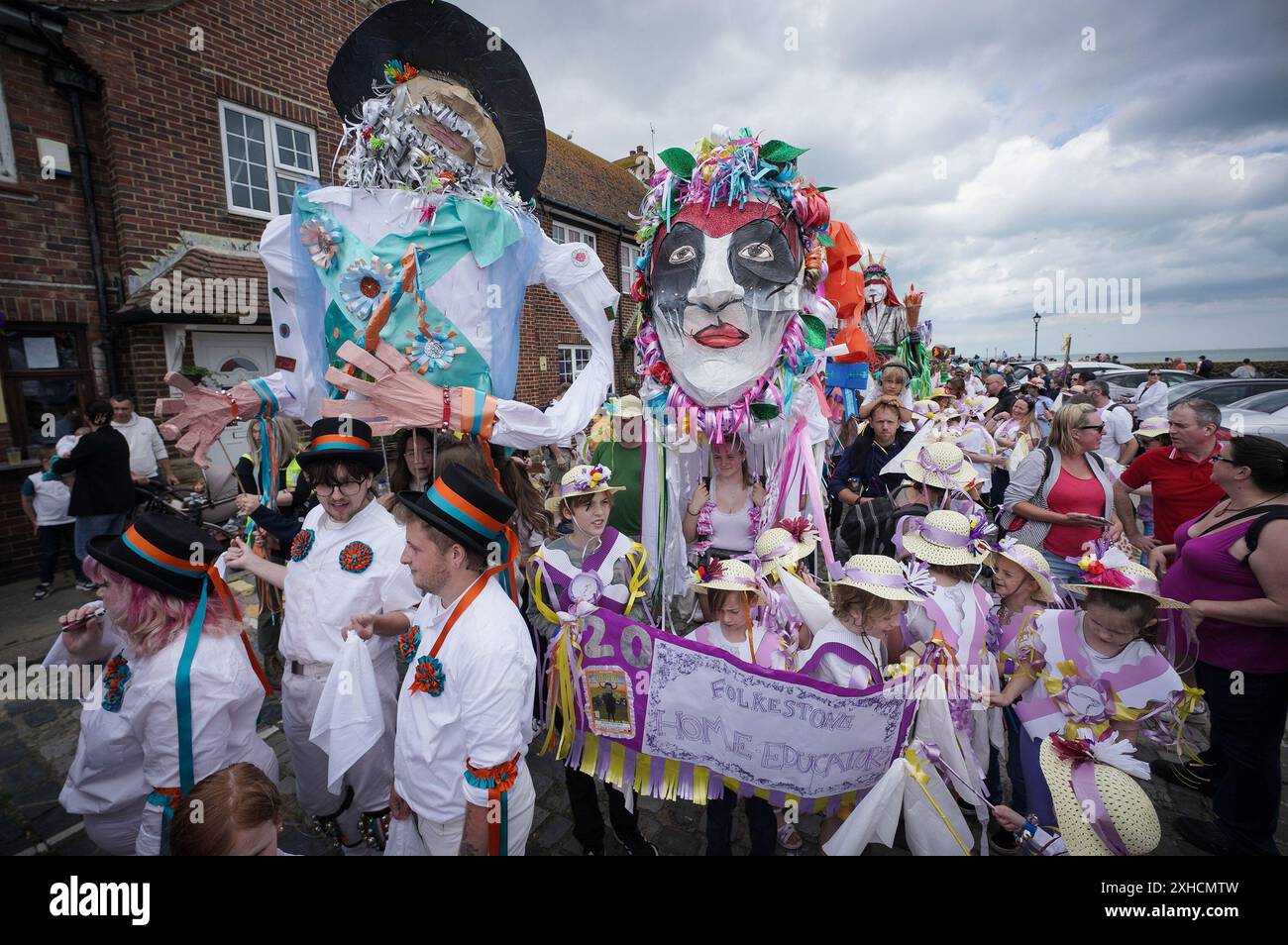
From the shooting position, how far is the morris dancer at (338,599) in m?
2.20

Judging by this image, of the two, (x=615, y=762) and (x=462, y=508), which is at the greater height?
(x=462, y=508)

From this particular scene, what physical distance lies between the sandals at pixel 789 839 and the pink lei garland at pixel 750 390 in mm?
1881

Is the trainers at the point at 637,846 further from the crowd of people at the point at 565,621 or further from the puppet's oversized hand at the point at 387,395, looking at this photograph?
the puppet's oversized hand at the point at 387,395

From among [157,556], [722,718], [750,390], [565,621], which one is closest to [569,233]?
[750,390]

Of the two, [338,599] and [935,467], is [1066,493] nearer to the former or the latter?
[935,467]

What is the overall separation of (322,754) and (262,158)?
8223 millimetres

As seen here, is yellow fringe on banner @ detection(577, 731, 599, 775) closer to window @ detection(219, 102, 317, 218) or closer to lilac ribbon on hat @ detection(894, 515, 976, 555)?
lilac ribbon on hat @ detection(894, 515, 976, 555)

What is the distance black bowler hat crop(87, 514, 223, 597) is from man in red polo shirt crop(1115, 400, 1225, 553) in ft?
15.7

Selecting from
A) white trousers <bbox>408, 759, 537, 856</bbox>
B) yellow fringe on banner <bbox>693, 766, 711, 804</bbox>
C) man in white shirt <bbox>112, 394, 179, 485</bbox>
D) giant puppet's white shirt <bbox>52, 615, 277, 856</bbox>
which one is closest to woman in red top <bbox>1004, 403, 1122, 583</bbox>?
yellow fringe on banner <bbox>693, 766, 711, 804</bbox>

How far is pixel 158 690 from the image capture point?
5.63 feet

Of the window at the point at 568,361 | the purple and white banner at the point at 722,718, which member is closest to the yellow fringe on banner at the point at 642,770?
the purple and white banner at the point at 722,718

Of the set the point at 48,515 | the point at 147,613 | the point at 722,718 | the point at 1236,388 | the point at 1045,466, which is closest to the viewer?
the point at 147,613

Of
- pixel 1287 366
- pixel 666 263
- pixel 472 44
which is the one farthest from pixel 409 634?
pixel 1287 366
